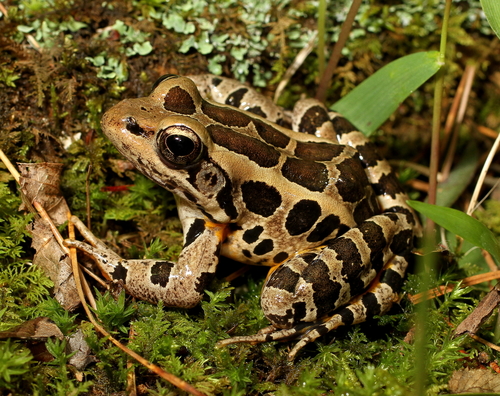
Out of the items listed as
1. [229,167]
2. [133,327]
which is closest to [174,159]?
[229,167]

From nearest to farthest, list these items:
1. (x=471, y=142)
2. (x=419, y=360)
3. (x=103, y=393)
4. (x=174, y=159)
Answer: (x=419, y=360)
(x=103, y=393)
(x=174, y=159)
(x=471, y=142)

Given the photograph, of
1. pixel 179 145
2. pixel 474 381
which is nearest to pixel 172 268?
pixel 179 145

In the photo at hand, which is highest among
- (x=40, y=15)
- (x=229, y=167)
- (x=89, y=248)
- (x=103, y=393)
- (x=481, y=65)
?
(x=481, y=65)

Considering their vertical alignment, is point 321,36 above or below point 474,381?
above

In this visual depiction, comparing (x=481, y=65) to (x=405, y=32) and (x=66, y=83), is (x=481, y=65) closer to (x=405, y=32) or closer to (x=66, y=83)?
(x=405, y=32)

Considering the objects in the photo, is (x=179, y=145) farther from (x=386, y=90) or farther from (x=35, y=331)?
(x=386, y=90)
